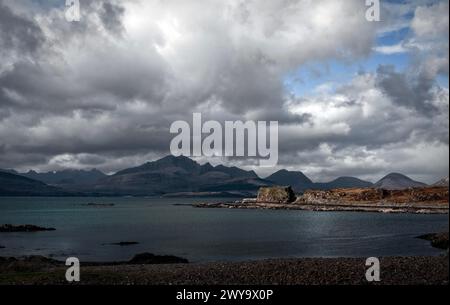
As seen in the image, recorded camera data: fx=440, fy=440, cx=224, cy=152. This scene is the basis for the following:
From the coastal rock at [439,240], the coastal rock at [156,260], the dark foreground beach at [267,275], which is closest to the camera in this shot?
the dark foreground beach at [267,275]

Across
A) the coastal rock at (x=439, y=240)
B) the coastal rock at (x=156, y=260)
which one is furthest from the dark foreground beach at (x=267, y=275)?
the coastal rock at (x=439, y=240)

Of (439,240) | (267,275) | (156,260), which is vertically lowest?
(156,260)

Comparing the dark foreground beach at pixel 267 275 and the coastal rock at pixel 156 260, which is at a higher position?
the dark foreground beach at pixel 267 275

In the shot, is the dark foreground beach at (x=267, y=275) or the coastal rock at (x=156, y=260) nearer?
the dark foreground beach at (x=267, y=275)

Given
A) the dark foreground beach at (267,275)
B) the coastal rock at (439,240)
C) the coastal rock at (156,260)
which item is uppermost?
the dark foreground beach at (267,275)

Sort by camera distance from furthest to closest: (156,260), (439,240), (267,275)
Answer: (439,240) < (156,260) < (267,275)

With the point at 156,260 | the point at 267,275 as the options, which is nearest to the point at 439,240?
the point at 156,260

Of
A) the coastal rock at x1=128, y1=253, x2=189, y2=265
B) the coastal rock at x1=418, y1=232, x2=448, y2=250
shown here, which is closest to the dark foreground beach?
the coastal rock at x1=128, y1=253, x2=189, y2=265

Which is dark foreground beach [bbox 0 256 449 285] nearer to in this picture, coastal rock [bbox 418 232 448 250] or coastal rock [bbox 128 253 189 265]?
coastal rock [bbox 128 253 189 265]

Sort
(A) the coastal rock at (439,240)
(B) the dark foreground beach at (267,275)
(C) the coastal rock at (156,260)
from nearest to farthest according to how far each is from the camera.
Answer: (B) the dark foreground beach at (267,275), (C) the coastal rock at (156,260), (A) the coastal rock at (439,240)

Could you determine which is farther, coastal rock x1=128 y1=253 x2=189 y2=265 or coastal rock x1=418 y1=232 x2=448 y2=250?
coastal rock x1=418 y1=232 x2=448 y2=250

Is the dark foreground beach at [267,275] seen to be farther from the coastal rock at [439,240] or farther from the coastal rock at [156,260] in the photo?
the coastal rock at [439,240]

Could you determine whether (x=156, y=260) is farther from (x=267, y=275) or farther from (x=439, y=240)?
(x=439, y=240)
